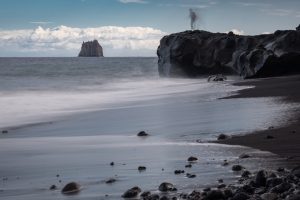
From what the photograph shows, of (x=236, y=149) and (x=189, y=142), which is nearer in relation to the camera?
(x=236, y=149)

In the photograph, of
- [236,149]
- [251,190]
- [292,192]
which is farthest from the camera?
[236,149]

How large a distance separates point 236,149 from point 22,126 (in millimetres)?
9976

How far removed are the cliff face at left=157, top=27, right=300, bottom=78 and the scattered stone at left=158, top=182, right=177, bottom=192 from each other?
116ft

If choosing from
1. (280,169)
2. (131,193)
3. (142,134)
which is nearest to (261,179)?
(280,169)

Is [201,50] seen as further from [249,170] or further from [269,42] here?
[249,170]

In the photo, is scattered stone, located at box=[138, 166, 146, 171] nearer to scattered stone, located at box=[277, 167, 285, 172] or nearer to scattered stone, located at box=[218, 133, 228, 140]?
scattered stone, located at box=[277, 167, 285, 172]

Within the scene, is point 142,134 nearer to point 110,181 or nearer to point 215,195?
point 110,181

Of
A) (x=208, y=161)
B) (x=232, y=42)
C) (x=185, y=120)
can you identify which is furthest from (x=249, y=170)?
(x=232, y=42)

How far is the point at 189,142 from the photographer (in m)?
13.2

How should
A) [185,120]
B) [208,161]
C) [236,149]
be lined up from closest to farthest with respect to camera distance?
[208,161]
[236,149]
[185,120]

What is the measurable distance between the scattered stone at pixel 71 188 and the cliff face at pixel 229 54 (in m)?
35.1

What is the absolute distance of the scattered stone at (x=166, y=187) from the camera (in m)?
8.19

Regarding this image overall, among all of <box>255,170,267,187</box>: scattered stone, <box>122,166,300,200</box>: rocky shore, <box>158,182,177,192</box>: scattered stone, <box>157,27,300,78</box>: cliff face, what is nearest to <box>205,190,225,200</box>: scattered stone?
<box>122,166,300,200</box>: rocky shore

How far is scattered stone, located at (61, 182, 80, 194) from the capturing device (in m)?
8.69
